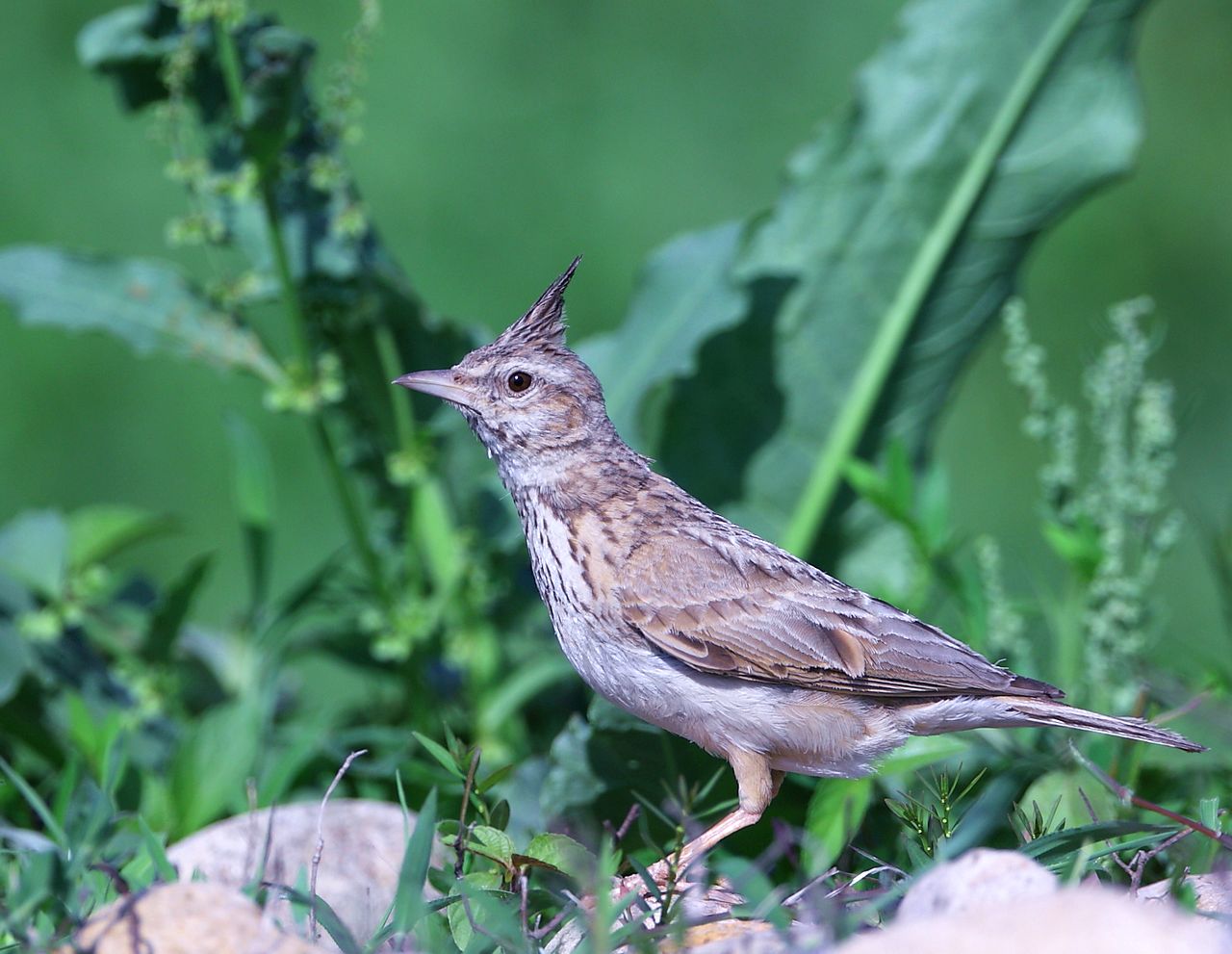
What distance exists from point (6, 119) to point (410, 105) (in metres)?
1.83

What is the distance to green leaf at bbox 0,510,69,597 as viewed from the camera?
4.20m

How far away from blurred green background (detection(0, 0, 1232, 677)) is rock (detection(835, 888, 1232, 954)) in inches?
165

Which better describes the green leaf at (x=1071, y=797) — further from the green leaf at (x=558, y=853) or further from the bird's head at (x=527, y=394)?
the bird's head at (x=527, y=394)

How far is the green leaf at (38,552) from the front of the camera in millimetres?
4203

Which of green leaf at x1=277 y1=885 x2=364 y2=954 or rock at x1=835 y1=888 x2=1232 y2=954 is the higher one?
rock at x1=835 y1=888 x2=1232 y2=954

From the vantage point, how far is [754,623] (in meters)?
3.11

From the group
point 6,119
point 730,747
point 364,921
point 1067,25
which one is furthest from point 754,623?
point 6,119

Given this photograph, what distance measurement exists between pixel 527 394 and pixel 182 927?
155 centimetres

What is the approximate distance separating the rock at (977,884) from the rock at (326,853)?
119cm

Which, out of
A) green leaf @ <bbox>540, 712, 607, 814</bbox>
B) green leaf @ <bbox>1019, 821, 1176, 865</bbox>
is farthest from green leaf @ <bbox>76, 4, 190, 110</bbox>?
green leaf @ <bbox>1019, 821, 1176, 865</bbox>

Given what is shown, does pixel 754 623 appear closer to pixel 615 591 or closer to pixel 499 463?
pixel 615 591

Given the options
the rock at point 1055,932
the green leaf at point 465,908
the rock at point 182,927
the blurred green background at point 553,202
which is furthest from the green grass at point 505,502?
the blurred green background at point 553,202

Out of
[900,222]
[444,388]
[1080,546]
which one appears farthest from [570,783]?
[900,222]

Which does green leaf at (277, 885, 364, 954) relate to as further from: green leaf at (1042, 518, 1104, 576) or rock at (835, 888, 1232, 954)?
green leaf at (1042, 518, 1104, 576)
